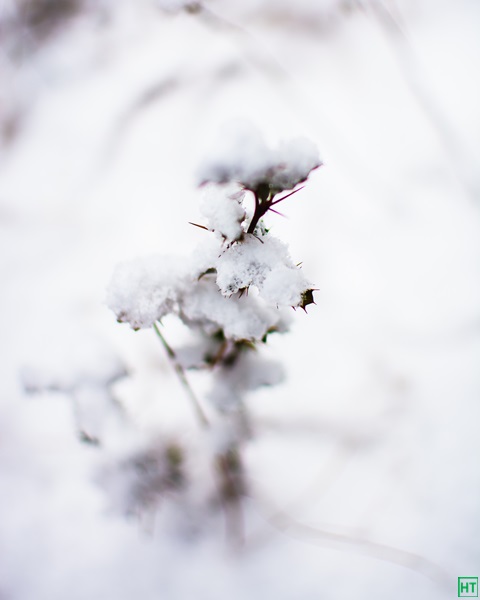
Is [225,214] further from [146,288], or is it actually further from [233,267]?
[146,288]

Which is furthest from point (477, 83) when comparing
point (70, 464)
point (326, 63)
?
point (70, 464)

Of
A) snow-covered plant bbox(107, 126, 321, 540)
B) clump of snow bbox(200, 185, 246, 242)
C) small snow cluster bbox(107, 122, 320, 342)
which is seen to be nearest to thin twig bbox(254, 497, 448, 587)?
snow-covered plant bbox(107, 126, 321, 540)

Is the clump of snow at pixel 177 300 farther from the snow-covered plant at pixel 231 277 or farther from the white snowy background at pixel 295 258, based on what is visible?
the white snowy background at pixel 295 258

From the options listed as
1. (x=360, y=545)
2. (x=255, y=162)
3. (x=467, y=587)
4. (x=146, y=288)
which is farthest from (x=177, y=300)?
(x=467, y=587)

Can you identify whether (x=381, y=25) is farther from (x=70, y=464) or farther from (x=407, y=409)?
(x=70, y=464)

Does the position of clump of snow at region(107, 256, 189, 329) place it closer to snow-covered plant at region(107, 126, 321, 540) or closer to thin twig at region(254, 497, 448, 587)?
snow-covered plant at region(107, 126, 321, 540)

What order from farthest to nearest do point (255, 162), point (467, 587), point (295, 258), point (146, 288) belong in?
point (295, 258)
point (467, 587)
point (146, 288)
point (255, 162)

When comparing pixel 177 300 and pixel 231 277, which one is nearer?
pixel 231 277
